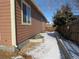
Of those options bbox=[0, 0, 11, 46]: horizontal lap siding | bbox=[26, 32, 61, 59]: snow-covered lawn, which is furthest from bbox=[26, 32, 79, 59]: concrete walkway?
bbox=[0, 0, 11, 46]: horizontal lap siding

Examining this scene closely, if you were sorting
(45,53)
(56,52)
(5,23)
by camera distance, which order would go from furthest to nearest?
(56,52), (5,23), (45,53)

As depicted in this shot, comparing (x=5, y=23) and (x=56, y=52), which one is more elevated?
(x=5, y=23)

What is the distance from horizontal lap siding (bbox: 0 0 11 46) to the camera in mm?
7477

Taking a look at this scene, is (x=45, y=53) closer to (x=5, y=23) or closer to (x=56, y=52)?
(x=56, y=52)

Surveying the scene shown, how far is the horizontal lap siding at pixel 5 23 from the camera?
748 centimetres

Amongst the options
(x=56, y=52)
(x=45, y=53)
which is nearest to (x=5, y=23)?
(x=45, y=53)

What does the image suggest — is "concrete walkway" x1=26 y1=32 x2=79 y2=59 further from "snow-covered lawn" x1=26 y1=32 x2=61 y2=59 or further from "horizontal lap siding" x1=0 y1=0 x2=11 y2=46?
"horizontal lap siding" x1=0 y1=0 x2=11 y2=46

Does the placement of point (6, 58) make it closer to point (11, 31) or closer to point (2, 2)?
point (11, 31)

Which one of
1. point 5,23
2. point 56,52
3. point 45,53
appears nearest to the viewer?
point 45,53

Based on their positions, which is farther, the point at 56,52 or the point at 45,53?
the point at 56,52

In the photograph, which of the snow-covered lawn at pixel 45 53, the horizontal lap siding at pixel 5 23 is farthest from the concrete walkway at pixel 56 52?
the horizontal lap siding at pixel 5 23

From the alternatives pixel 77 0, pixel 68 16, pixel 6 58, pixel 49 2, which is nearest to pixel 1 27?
pixel 6 58

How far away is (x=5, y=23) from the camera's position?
755cm

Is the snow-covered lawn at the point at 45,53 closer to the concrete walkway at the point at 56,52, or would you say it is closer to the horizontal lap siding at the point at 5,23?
the concrete walkway at the point at 56,52
